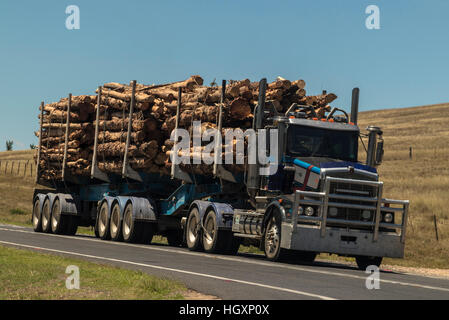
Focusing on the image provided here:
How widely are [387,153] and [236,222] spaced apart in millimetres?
45338

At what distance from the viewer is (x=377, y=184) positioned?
16.9 metres

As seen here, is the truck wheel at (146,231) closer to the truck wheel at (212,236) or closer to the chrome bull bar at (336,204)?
the truck wheel at (212,236)

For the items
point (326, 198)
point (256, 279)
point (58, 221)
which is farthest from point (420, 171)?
point (256, 279)

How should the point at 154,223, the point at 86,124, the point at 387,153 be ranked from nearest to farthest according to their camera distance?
the point at 154,223
the point at 86,124
the point at 387,153

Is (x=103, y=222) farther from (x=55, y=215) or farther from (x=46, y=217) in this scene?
(x=46, y=217)

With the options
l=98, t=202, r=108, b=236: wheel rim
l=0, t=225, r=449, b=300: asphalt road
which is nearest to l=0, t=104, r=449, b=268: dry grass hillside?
l=0, t=225, r=449, b=300: asphalt road

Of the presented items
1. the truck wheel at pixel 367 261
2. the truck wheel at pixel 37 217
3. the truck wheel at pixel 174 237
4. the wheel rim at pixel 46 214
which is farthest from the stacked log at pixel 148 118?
the truck wheel at pixel 367 261

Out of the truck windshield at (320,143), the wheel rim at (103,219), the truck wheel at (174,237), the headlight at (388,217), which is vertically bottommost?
the truck wheel at (174,237)

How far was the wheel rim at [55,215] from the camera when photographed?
28.8m

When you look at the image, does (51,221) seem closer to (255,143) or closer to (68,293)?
(255,143)

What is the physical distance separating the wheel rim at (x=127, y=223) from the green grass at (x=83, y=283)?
9350 millimetres

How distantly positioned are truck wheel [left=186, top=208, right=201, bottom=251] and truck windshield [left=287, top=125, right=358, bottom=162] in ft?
13.7

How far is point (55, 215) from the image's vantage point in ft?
95.8

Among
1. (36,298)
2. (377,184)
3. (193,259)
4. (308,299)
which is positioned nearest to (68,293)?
(36,298)
